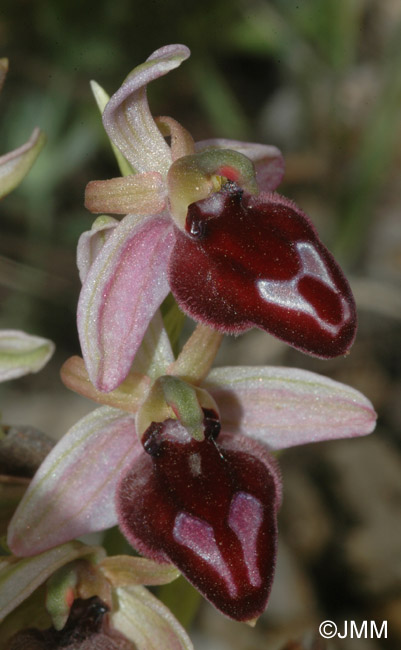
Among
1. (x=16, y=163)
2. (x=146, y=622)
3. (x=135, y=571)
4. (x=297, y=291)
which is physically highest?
(x=16, y=163)

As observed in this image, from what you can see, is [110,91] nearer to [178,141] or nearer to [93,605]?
[178,141]

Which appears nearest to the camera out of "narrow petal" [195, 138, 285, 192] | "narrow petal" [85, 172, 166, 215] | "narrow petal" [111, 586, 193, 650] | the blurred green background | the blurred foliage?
"narrow petal" [85, 172, 166, 215]

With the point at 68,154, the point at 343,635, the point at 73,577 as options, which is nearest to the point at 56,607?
the point at 73,577

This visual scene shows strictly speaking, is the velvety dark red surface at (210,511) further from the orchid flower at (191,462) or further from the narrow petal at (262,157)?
the narrow petal at (262,157)

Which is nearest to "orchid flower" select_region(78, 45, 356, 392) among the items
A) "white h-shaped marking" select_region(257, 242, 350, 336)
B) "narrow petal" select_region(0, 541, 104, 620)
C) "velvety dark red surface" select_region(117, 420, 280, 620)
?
"white h-shaped marking" select_region(257, 242, 350, 336)

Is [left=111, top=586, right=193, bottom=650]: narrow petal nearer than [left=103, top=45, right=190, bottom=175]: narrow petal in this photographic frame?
No

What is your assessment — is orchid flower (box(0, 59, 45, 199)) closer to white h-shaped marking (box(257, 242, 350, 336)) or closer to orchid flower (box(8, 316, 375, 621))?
orchid flower (box(8, 316, 375, 621))

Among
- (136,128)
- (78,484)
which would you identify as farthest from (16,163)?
(78,484)
